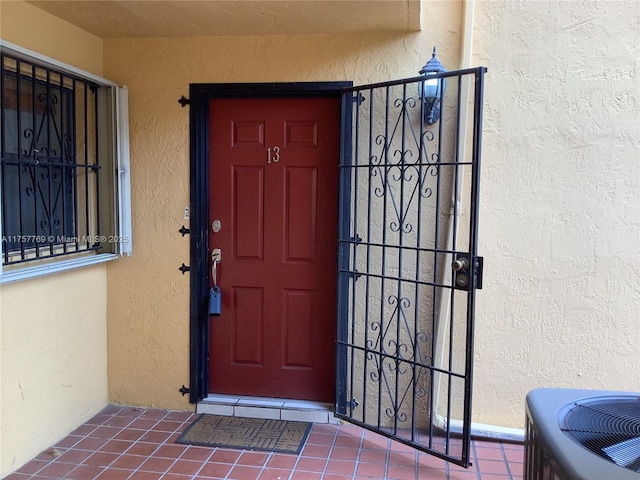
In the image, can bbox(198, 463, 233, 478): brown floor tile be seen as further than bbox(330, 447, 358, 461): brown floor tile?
No

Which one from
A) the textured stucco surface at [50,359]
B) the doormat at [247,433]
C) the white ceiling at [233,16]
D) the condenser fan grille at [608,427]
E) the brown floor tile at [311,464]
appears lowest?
the brown floor tile at [311,464]

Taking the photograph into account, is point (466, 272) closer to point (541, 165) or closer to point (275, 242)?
point (541, 165)

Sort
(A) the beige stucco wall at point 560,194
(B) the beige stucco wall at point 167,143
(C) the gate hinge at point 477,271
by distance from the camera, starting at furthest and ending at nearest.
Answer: (B) the beige stucco wall at point 167,143 → (A) the beige stucco wall at point 560,194 → (C) the gate hinge at point 477,271

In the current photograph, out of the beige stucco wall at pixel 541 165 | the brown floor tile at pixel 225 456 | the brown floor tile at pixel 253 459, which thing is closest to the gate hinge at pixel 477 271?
the beige stucco wall at pixel 541 165

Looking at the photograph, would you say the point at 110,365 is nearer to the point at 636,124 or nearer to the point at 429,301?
the point at 429,301

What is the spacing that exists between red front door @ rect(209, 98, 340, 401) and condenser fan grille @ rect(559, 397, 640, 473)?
1954mm

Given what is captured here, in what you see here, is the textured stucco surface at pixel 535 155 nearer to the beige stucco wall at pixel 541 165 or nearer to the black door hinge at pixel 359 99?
the beige stucco wall at pixel 541 165

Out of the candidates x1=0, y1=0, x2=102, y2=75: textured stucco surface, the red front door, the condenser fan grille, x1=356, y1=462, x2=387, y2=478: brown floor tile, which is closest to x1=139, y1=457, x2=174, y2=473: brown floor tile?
the red front door

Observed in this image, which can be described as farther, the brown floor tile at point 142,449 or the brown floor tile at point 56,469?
the brown floor tile at point 142,449

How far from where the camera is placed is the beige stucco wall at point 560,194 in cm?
273

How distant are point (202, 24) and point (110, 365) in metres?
2.13

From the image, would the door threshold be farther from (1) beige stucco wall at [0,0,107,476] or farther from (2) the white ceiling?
(2) the white ceiling

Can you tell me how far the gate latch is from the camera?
98.7 inches

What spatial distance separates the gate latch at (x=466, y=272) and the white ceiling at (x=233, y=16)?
1.26 m
